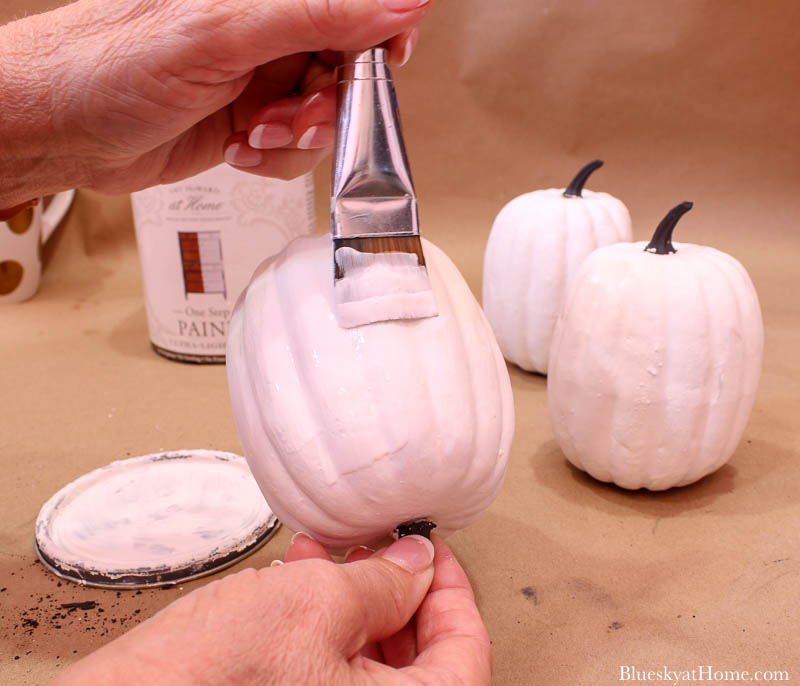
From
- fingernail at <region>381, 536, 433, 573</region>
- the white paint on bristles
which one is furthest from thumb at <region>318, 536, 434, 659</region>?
the white paint on bristles

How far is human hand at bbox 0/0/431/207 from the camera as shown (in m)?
0.68

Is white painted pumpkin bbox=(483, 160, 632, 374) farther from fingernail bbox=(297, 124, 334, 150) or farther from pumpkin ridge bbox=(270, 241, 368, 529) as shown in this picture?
pumpkin ridge bbox=(270, 241, 368, 529)

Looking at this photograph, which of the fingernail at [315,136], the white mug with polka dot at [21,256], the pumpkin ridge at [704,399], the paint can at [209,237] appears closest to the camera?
the fingernail at [315,136]

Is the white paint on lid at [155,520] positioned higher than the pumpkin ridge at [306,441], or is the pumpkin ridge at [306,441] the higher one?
the pumpkin ridge at [306,441]

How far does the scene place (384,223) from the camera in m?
0.66

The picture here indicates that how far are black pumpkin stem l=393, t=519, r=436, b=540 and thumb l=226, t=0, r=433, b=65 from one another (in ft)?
1.35

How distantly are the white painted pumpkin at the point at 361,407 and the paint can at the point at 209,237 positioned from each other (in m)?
0.71

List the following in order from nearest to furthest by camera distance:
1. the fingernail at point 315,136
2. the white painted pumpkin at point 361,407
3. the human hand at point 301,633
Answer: the human hand at point 301,633 → the white painted pumpkin at point 361,407 → the fingernail at point 315,136

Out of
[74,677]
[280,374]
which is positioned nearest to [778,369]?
[280,374]

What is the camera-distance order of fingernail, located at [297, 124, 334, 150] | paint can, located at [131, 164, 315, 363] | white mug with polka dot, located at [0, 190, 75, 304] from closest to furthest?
fingernail, located at [297, 124, 334, 150] → paint can, located at [131, 164, 315, 363] → white mug with polka dot, located at [0, 190, 75, 304]

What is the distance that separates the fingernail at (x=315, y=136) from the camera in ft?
2.90

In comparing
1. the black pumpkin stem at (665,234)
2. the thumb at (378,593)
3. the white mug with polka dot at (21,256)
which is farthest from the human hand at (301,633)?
the white mug with polka dot at (21,256)

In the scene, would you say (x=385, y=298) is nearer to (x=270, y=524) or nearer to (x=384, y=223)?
(x=384, y=223)

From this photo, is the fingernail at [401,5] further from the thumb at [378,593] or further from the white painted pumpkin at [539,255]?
the white painted pumpkin at [539,255]
